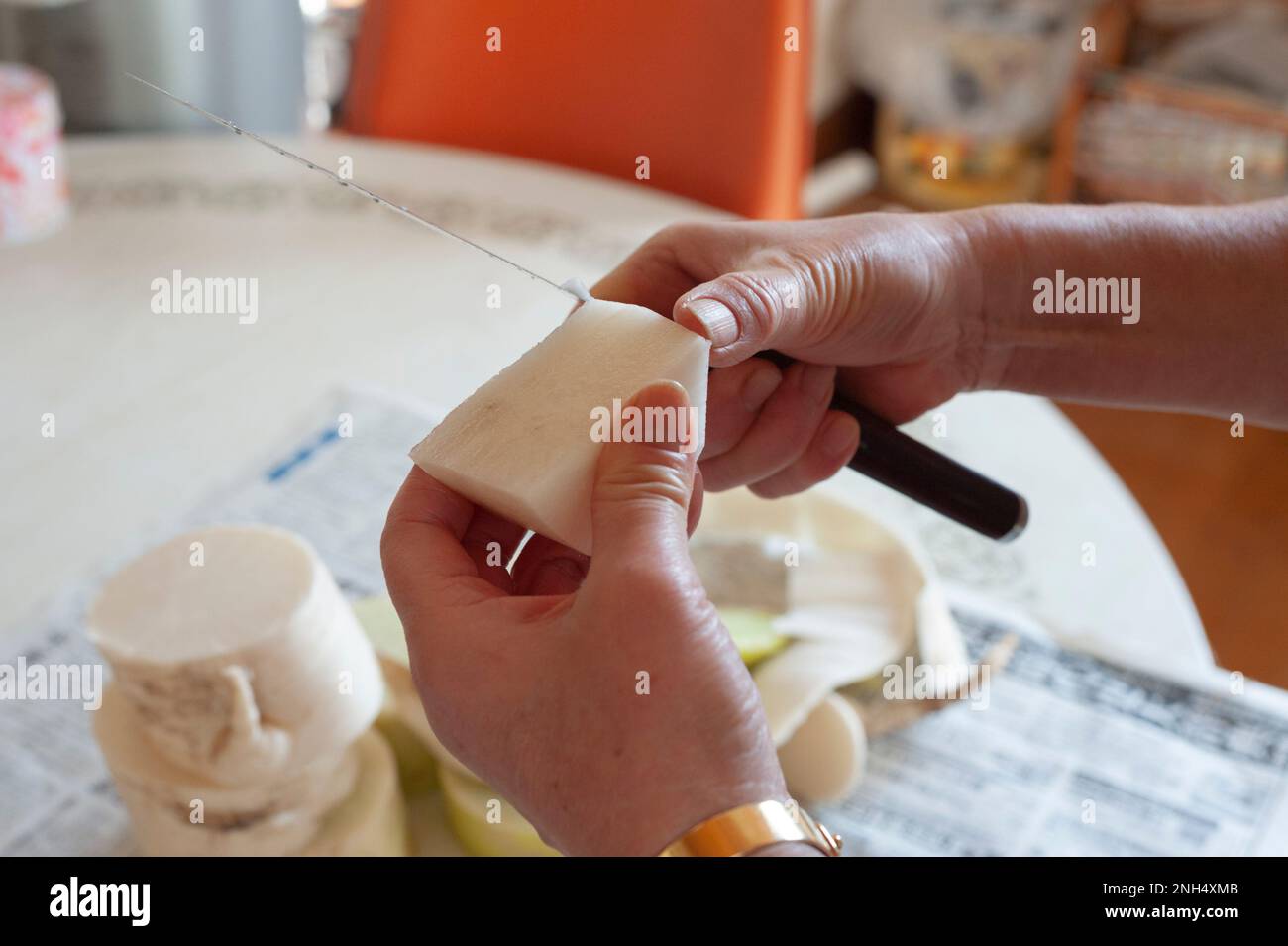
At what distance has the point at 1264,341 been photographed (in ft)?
2.62

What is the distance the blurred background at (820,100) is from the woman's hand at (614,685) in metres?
0.75

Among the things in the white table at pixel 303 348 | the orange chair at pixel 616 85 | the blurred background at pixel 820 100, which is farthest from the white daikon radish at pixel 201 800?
the orange chair at pixel 616 85

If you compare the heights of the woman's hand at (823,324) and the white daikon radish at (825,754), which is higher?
the woman's hand at (823,324)

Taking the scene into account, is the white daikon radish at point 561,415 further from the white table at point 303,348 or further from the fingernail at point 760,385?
the white table at point 303,348

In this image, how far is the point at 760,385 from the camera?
789 mm

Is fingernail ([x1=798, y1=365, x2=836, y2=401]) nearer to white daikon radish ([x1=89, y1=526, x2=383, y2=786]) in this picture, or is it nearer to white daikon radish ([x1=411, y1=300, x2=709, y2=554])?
white daikon radish ([x1=411, y1=300, x2=709, y2=554])

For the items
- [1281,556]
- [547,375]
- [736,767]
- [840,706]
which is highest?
[547,375]

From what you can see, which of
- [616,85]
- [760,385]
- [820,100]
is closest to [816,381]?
[760,385]

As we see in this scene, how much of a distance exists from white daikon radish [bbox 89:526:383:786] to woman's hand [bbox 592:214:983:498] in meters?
0.26

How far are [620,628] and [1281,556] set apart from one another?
175cm

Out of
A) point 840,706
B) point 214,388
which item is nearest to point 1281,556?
point 840,706

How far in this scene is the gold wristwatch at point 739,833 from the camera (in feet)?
1.53

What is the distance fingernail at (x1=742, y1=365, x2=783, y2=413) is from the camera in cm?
79

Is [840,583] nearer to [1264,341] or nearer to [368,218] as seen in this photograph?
[1264,341]
